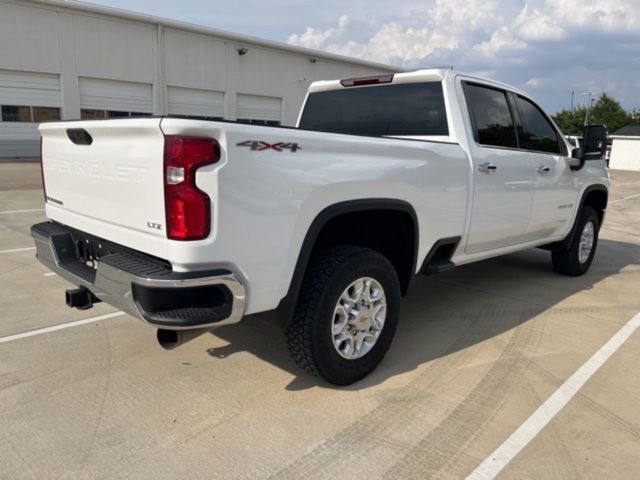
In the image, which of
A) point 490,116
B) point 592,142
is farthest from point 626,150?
point 490,116

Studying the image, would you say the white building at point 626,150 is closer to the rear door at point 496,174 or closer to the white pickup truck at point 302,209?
the rear door at point 496,174

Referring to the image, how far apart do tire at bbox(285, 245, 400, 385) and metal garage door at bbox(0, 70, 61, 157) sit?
2177cm

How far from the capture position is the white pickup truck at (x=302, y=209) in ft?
8.14

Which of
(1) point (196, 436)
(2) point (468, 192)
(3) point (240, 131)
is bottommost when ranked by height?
(1) point (196, 436)

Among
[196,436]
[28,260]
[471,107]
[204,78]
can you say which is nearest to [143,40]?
[204,78]

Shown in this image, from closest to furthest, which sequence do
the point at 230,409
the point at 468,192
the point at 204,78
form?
1. the point at 230,409
2. the point at 468,192
3. the point at 204,78

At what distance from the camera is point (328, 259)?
312cm

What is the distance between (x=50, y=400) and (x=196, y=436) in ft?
3.18

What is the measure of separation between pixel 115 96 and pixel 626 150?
39609 mm

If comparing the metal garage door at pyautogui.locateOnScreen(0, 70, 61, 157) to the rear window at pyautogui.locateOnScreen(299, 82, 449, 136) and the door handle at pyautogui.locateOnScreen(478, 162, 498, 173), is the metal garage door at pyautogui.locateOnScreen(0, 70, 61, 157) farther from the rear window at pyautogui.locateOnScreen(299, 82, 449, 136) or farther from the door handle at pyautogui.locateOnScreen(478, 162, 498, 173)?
the door handle at pyautogui.locateOnScreen(478, 162, 498, 173)

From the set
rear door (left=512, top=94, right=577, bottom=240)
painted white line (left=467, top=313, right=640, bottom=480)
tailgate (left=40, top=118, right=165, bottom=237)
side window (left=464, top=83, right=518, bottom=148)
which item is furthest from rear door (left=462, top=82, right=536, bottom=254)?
tailgate (left=40, top=118, right=165, bottom=237)

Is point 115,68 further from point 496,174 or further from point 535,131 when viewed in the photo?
point 496,174

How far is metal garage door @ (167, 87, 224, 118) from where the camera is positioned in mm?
24562

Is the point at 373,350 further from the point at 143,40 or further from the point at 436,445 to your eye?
the point at 143,40
